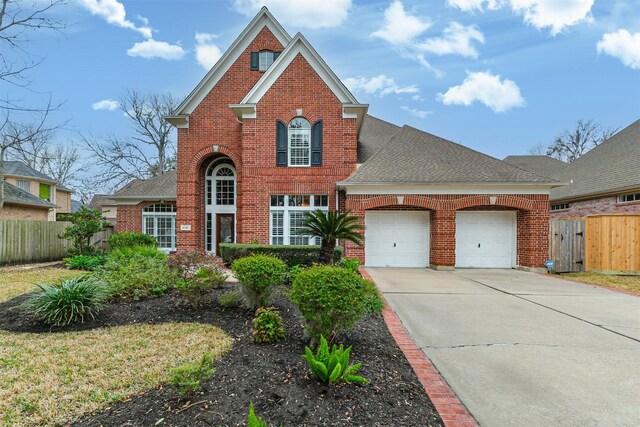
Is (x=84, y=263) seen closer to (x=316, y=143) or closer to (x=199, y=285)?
(x=199, y=285)

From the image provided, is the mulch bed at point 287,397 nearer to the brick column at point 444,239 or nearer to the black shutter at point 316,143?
the brick column at point 444,239

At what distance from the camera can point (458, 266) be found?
12.1 m

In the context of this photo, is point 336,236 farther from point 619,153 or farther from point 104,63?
point 619,153

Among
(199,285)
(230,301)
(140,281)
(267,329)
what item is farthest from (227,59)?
(267,329)

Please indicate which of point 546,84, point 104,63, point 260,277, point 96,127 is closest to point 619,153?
point 546,84

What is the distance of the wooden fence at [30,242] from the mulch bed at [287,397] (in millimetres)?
14330

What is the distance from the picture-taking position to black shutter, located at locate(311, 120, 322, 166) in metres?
12.9

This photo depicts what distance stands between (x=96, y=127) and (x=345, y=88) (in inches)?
995

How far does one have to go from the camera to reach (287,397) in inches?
106

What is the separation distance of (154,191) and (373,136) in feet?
38.5

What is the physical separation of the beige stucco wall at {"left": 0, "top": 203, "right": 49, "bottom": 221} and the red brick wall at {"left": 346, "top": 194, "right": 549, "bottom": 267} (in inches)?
782

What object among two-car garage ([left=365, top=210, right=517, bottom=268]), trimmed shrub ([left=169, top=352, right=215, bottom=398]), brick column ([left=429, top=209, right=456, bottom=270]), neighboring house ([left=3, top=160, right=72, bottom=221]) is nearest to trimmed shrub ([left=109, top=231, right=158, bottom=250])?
two-car garage ([left=365, top=210, right=517, bottom=268])

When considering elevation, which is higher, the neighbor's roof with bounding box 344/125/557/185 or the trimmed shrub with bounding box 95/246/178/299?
the neighbor's roof with bounding box 344/125/557/185

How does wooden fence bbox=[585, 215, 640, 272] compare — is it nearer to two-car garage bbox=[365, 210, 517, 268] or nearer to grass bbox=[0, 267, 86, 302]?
two-car garage bbox=[365, 210, 517, 268]
